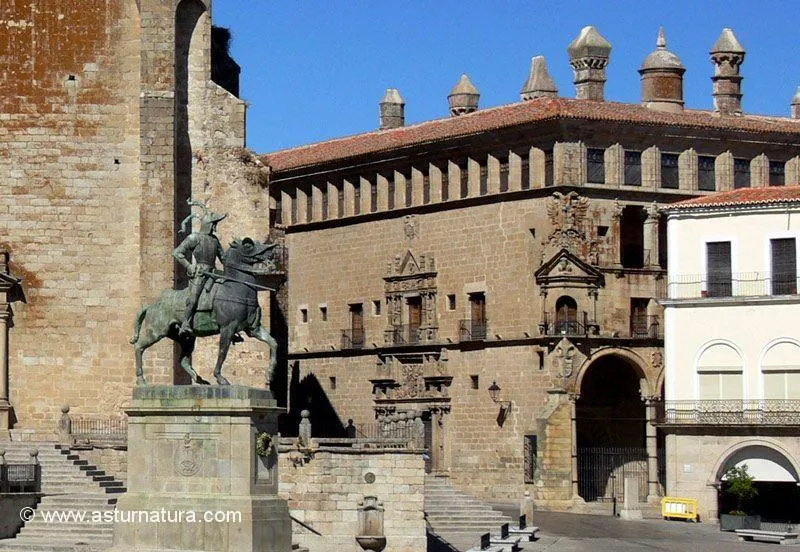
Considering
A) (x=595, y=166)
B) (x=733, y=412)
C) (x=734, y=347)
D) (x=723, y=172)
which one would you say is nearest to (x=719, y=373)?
(x=734, y=347)

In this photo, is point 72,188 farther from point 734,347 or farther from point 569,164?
point 569,164

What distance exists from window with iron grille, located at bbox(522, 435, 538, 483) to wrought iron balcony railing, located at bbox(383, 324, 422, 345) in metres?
7.01

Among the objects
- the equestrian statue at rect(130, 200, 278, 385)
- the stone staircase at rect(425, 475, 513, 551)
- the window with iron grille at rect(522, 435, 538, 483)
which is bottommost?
the stone staircase at rect(425, 475, 513, 551)

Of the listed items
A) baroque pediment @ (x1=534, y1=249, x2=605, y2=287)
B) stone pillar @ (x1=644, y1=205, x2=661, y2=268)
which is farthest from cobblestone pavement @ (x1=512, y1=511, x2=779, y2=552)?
stone pillar @ (x1=644, y1=205, x2=661, y2=268)

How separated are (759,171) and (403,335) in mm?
12437

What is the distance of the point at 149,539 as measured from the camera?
126ft

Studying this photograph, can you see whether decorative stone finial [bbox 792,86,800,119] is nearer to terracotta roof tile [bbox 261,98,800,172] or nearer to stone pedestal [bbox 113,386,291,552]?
terracotta roof tile [bbox 261,98,800,172]

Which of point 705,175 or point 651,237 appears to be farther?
point 705,175

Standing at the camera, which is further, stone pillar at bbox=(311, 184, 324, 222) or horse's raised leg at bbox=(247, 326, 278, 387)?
stone pillar at bbox=(311, 184, 324, 222)

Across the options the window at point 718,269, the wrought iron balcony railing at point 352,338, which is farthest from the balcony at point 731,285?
the wrought iron balcony railing at point 352,338

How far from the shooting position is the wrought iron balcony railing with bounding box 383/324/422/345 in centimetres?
7944

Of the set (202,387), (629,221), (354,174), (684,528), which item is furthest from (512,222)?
→ (202,387)

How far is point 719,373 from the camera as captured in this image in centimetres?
6794

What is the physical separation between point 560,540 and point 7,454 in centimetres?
1280
